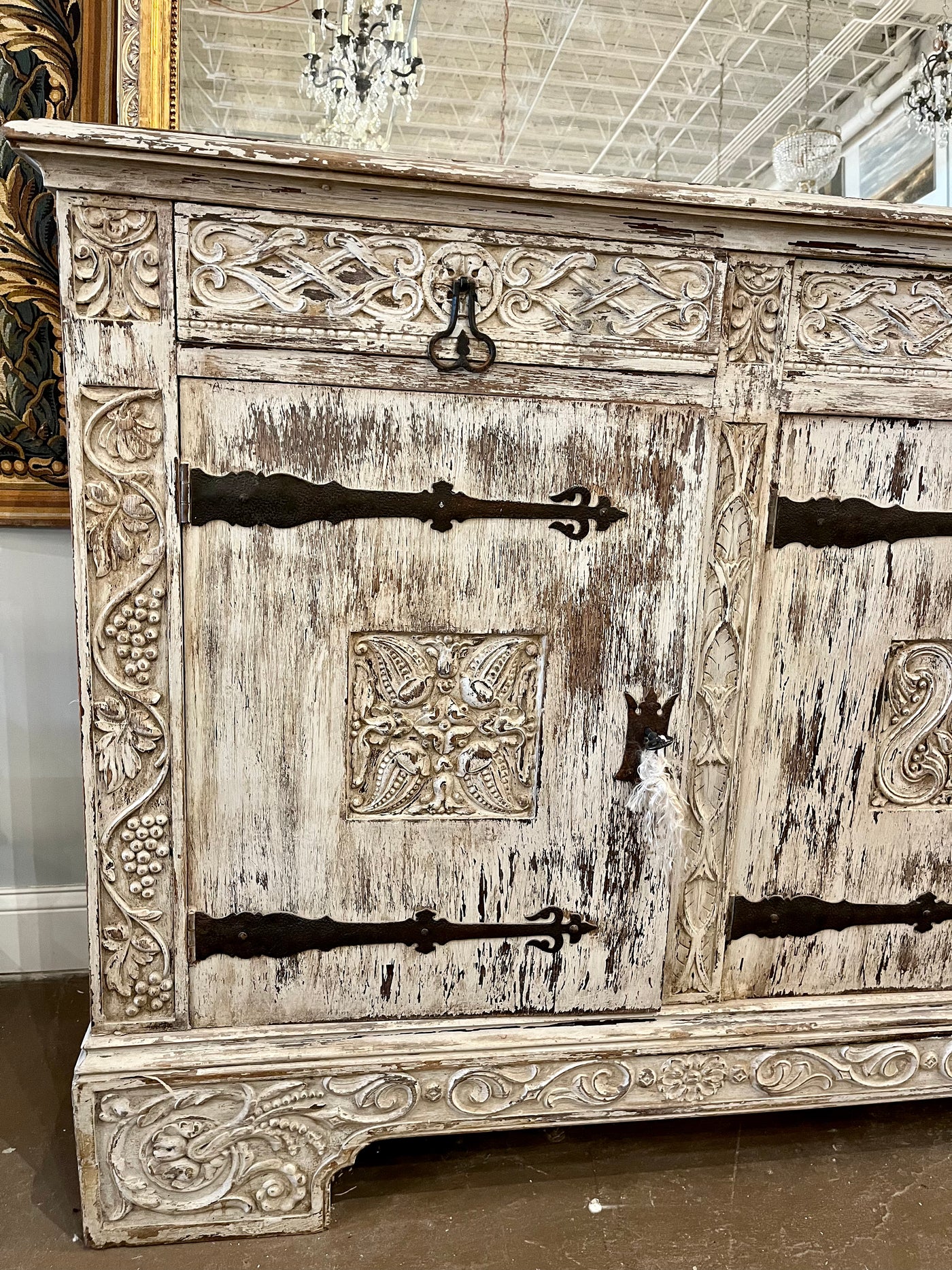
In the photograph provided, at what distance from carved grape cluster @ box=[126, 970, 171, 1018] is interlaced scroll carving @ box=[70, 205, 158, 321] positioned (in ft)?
2.74

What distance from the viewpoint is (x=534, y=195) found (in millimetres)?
963

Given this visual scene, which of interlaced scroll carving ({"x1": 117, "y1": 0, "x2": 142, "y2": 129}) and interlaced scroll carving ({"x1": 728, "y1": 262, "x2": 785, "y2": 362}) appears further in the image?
interlaced scroll carving ({"x1": 117, "y1": 0, "x2": 142, "y2": 129})

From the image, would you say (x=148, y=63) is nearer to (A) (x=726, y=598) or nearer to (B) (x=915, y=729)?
(A) (x=726, y=598)

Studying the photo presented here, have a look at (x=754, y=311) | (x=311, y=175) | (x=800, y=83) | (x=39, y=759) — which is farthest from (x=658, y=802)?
(x=800, y=83)

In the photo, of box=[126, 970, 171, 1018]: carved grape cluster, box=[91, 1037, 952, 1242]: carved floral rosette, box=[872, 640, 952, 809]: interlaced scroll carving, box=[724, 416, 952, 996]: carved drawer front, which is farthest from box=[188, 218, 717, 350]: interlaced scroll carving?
box=[91, 1037, 952, 1242]: carved floral rosette

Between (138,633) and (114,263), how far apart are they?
0.43 m

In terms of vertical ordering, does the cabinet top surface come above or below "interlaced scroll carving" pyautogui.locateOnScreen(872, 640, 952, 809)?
above

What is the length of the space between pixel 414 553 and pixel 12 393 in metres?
0.99

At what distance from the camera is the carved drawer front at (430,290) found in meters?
0.94

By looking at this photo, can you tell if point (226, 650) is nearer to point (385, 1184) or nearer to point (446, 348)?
point (446, 348)

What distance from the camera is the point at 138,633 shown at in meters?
1.00

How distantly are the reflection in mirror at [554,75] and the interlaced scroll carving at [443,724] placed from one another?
29.2 inches

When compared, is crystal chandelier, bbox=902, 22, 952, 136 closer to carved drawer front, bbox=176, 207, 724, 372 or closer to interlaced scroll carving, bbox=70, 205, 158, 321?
carved drawer front, bbox=176, 207, 724, 372

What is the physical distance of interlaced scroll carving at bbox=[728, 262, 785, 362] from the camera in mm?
1064
